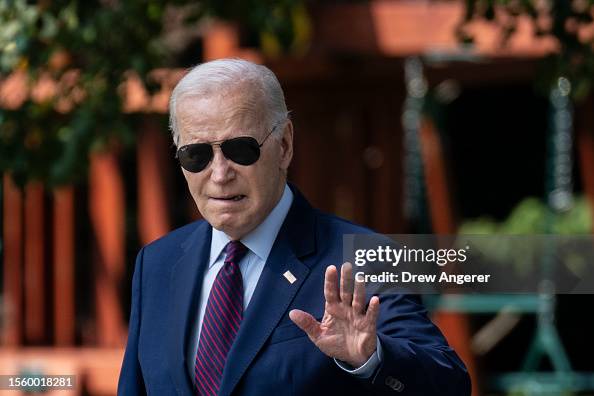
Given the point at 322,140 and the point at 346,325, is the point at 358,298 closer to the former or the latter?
the point at 346,325

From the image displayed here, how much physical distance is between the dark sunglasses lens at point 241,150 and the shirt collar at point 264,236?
0.16m

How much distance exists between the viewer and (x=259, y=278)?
9.23 ft

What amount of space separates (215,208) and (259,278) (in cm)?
17

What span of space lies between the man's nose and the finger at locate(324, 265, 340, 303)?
34 cm

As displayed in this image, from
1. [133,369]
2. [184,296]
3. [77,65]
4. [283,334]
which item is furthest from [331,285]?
[77,65]

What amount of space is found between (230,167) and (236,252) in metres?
0.20

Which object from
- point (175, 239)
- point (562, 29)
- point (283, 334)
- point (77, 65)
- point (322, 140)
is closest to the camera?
point (283, 334)

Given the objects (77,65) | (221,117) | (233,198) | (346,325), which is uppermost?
(77,65)

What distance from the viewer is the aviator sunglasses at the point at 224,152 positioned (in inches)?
108

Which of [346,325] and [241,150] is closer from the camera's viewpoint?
[346,325]

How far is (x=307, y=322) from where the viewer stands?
2.54 metres

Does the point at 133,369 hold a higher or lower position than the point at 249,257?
lower

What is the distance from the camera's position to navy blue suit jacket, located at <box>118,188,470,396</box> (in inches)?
105

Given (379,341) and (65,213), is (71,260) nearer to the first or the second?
(65,213)
